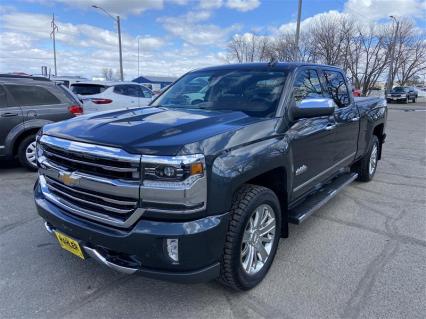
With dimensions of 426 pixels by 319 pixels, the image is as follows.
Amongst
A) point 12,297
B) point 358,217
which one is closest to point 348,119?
point 358,217

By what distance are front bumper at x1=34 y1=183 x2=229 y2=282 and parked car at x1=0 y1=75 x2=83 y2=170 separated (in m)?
4.84

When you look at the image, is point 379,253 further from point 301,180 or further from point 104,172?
point 104,172

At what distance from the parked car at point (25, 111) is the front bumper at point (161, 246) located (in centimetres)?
484

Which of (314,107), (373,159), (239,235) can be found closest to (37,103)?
(314,107)

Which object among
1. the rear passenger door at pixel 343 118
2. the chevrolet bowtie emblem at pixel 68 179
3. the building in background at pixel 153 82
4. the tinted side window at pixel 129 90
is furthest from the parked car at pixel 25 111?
the building in background at pixel 153 82

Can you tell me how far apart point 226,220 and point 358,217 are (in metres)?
2.83

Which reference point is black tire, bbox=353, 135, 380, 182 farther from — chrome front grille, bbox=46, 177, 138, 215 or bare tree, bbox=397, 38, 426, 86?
bare tree, bbox=397, 38, 426, 86

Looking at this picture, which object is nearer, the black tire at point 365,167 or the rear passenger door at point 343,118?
the rear passenger door at point 343,118

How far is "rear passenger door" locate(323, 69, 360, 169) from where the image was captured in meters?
4.67

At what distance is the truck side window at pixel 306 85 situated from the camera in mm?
3793

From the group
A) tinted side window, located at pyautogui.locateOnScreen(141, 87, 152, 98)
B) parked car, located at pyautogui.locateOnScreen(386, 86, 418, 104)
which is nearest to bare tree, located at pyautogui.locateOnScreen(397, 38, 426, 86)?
parked car, located at pyautogui.locateOnScreen(386, 86, 418, 104)

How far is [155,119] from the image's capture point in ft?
10.3

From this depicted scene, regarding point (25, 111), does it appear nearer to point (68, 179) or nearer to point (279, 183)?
point (68, 179)

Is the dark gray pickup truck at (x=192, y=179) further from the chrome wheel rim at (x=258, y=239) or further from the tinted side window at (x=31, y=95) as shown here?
the tinted side window at (x=31, y=95)
